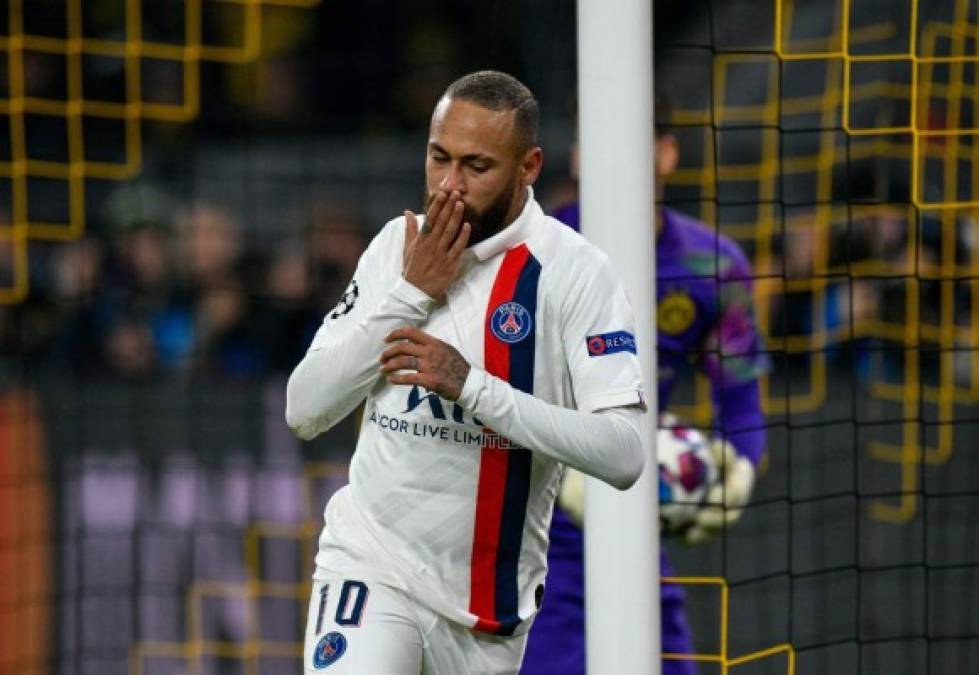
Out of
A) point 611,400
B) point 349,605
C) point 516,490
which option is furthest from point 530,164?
point 349,605

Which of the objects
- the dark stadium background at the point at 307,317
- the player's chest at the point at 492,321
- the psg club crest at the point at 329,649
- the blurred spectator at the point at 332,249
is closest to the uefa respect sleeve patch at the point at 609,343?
the player's chest at the point at 492,321

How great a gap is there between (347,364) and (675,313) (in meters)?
1.58

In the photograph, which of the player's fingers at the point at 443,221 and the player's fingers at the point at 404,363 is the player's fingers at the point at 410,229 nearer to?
the player's fingers at the point at 443,221

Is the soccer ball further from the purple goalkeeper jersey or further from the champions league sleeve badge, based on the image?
the champions league sleeve badge

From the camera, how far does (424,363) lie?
330 centimetres

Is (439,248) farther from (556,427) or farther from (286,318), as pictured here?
(286,318)

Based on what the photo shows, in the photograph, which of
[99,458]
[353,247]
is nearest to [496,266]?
[353,247]

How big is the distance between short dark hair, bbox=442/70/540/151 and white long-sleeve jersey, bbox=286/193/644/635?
0.16m

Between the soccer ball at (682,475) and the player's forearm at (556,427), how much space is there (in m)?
1.15

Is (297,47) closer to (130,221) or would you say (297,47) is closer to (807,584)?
(130,221)

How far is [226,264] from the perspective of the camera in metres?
7.13

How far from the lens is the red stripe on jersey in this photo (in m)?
3.50

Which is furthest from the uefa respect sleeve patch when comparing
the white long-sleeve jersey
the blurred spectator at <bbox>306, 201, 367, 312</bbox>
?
the blurred spectator at <bbox>306, 201, 367, 312</bbox>

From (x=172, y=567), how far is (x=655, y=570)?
3.12m
